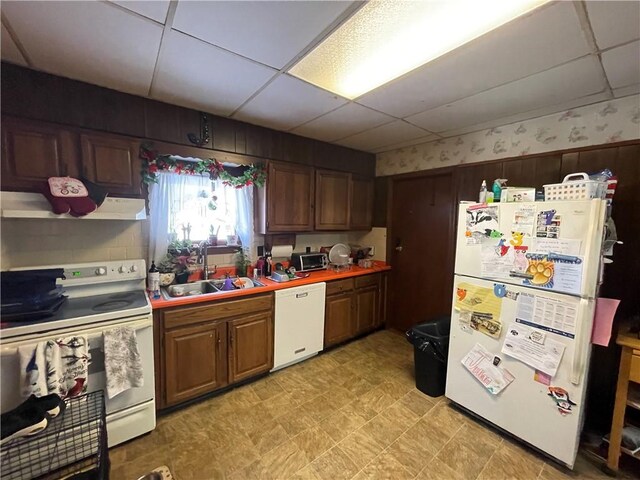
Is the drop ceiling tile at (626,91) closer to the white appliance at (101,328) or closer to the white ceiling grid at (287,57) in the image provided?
the white ceiling grid at (287,57)

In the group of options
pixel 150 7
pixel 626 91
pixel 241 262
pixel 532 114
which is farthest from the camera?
pixel 241 262

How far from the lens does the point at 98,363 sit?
1661mm

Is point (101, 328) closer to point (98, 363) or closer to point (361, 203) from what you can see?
point (98, 363)

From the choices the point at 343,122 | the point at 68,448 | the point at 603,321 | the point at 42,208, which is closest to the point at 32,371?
the point at 68,448

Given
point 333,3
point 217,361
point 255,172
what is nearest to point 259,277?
point 217,361

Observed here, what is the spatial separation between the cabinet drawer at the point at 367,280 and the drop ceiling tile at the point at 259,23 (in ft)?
7.78

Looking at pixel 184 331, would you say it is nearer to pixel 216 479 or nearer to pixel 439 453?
pixel 216 479

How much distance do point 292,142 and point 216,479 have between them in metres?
2.81

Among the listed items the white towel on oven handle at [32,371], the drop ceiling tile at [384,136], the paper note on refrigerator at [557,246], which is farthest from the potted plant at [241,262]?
the paper note on refrigerator at [557,246]

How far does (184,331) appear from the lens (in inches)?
79.7

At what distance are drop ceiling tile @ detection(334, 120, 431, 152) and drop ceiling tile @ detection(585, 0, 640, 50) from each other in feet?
4.38

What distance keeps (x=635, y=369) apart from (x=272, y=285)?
96.9 inches

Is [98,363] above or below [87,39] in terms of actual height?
below

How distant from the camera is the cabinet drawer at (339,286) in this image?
9.55 ft
